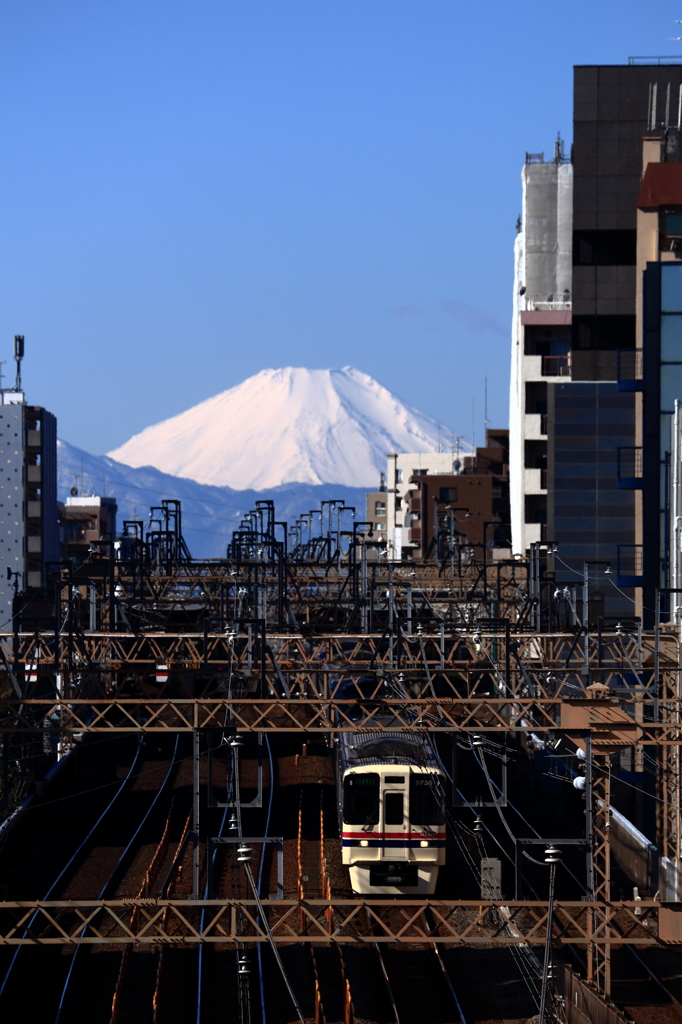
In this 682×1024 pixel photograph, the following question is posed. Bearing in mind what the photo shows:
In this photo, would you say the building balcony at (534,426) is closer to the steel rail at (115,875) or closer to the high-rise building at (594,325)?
the high-rise building at (594,325)

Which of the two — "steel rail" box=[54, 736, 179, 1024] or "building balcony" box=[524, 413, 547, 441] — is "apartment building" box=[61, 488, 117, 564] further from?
→ "steel rail" box=[54, 736, 179, 1024]

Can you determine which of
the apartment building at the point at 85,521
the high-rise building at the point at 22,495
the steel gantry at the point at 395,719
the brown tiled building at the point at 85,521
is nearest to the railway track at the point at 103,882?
the steel gantry at the point at 395,719

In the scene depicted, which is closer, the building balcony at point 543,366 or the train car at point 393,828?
the train car at point 393,828

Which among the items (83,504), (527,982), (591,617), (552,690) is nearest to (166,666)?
(552,690)

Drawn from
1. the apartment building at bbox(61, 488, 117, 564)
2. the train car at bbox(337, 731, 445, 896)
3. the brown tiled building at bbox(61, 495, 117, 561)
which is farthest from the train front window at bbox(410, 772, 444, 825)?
the brown tiled building at bbox(61, 495, 117, 561)

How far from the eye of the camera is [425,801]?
2450 cm

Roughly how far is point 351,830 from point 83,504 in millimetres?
116710

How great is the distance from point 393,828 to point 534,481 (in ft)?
153

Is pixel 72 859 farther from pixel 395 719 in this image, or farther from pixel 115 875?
pixel 395 719

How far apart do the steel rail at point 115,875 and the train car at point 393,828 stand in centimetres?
482

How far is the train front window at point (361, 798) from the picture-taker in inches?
967

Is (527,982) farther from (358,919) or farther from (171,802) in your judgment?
(171,802)

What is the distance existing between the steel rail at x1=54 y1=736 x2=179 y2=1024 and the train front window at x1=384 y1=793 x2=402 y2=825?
18.0ft

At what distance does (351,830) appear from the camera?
24.5 m
